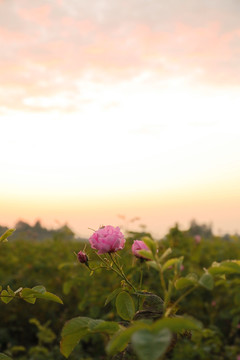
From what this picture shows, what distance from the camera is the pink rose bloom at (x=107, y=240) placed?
138cm

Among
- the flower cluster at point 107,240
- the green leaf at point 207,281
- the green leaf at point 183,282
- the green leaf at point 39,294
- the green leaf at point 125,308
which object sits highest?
the flower cluster at point 107,240

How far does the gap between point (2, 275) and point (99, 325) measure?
424 cm

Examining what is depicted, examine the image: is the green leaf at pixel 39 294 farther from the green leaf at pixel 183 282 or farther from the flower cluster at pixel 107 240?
the green leaf at pixel 183 282

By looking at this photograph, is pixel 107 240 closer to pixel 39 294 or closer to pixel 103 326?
pixel 39 294

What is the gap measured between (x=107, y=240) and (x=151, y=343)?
2.34ft

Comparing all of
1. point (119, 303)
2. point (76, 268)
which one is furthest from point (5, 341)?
point (119, 303)

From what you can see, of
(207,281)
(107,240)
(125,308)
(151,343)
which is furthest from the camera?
(107,240)

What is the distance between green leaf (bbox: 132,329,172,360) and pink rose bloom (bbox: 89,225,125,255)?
2.23ft

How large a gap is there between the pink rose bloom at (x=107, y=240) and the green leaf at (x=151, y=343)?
0.68 meters

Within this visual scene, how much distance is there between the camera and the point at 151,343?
67 centimetres

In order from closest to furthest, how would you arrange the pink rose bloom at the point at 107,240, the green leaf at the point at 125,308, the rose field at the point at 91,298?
the green leaf at the point at 125,308 → the pink rose bloom at the point at 107,240 → the rose field at the point at 91,298

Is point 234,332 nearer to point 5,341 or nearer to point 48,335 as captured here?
point 48,335

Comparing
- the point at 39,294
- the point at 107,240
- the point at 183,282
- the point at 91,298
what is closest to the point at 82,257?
the point at 107,240

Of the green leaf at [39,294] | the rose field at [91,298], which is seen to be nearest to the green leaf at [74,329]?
the green leaf at [39,294]
